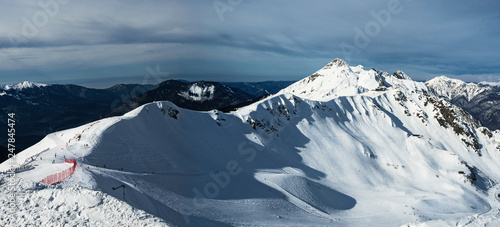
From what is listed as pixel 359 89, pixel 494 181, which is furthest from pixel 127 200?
pixel 359 89

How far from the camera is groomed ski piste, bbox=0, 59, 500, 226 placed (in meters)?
21.9

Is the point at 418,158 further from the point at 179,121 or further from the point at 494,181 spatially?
the point at 179,121

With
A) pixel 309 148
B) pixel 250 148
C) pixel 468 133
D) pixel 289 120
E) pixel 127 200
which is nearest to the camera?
pixel 127 200

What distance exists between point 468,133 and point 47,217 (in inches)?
6597

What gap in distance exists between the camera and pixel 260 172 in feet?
189

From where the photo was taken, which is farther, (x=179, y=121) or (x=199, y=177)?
(x=179, y=121)

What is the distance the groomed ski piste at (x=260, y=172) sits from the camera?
21.9 m

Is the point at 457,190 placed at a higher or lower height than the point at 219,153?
lower

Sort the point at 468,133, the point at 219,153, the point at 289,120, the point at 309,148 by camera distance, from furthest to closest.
A: the point at 468,133 < the point at 289,120 < the point at 309,148 < the point at 219,153

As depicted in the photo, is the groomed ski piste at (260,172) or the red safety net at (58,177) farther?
the red safety net at (58,177)

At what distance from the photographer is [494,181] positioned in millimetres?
99250

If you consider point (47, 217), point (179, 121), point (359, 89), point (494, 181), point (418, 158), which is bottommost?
point (494, 181)

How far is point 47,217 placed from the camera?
19562mm

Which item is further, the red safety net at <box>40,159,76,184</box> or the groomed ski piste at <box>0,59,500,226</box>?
the red safety net at <box>40,159,76,184</box>
